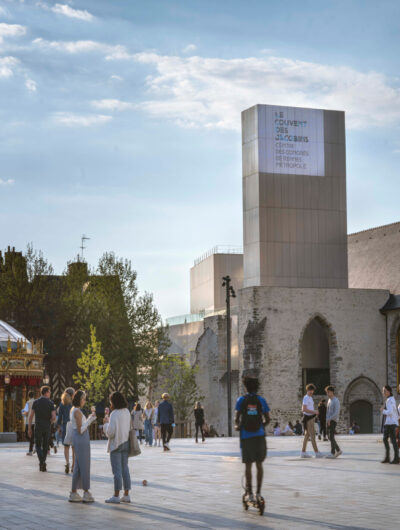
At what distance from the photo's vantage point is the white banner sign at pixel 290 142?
5647 centimetres

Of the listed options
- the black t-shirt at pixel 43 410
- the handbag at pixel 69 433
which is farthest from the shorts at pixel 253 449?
the black t-shirt at pixel 43 410

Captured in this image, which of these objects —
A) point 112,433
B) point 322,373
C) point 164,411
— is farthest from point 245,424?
point 322,373

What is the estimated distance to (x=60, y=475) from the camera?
1777 cm

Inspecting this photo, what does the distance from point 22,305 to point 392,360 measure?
22.2m

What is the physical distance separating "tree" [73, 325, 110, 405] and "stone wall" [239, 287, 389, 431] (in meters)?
8.53

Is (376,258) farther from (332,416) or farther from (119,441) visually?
(119,441)

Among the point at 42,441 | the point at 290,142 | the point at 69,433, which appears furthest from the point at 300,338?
the point at 69,433

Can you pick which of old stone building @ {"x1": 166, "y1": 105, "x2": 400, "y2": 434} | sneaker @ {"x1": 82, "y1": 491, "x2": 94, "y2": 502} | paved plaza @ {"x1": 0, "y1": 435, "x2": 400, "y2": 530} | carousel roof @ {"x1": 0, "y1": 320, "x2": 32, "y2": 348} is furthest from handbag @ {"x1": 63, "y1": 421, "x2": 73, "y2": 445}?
old stone building @ {"x1": 166, "y1": 105, "x2": 400, "y2": 434}

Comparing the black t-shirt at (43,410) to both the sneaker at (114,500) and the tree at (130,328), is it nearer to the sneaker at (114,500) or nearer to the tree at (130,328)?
the sneaker at (114,500)

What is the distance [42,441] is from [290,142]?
40.3 metres

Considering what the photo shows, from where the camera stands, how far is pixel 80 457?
13.2 meters

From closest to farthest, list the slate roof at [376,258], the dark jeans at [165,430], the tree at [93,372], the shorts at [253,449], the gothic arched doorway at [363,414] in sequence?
the shorts at [253,449] → the dark jeans at [165,430] → the gothic arched doorway at [363,414] → the tree at [93,372] → the slate roof at [376,258]

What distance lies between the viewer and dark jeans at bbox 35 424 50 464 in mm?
18703

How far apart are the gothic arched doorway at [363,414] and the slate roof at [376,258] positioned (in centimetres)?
779
